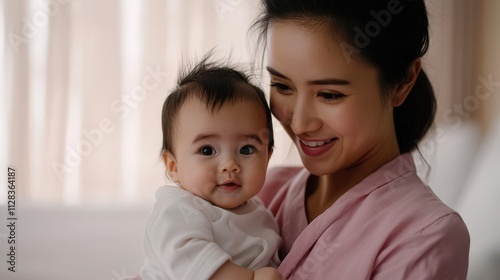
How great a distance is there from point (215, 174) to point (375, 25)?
0.43 m

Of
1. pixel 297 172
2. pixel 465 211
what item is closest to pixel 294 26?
pixel 297 172

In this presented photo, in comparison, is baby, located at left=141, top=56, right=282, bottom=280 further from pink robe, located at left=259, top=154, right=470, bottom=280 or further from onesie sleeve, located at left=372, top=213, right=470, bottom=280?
onesie sleeve, located at left=372, top=213, right=470, bottom=280

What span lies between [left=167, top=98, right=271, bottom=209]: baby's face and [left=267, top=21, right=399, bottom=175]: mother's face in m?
0.09

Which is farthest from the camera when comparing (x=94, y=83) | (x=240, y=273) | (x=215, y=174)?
(x=94, y=83)

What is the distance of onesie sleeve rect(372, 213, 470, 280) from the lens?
1195mm

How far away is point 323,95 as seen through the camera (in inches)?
50.9

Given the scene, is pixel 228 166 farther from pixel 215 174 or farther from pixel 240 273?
pixel 240 273

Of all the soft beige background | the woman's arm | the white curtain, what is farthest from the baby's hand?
the white curtain

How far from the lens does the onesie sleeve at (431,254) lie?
1195 millimetres

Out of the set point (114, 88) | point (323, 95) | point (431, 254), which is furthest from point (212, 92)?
point (114, 88)

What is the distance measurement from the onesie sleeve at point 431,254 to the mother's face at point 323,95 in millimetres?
232

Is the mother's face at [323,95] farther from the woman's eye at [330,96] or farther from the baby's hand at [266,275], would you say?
the baby's hand at [266,275]

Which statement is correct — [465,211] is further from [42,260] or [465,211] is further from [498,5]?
[42,260]

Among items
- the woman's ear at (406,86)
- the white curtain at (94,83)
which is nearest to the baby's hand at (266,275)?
the woman's ear at (406,86)
